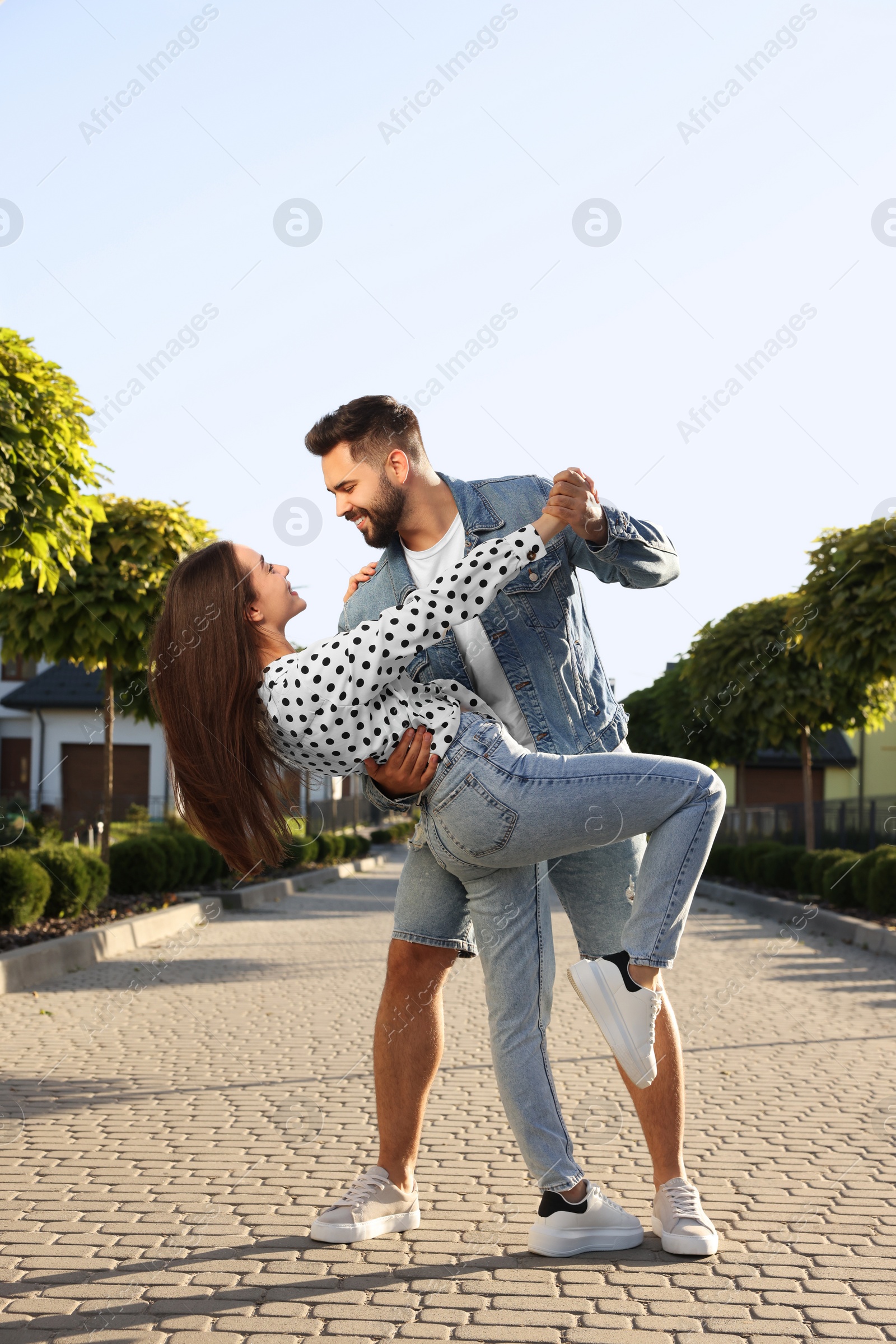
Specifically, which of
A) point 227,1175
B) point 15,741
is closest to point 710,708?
point 227,1175

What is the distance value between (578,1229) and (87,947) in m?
7.85

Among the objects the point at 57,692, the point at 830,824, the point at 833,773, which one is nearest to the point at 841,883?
the point at 830,824

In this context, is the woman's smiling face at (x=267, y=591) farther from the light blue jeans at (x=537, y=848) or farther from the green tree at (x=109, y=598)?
the green tree at (x=109, y=598)

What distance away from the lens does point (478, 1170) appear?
4.18 m

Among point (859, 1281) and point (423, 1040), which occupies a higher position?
point (423, 1040)

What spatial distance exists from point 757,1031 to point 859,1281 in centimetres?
444

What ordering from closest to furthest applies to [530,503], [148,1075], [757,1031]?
[530,503], [148,1075], [757,1031]

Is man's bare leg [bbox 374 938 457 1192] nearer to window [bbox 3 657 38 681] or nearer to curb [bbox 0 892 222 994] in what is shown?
curb [bbox 0 892 222 994]

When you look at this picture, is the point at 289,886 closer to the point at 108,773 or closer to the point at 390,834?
the point at 108,773

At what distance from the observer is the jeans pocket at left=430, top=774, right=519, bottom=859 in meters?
2.90

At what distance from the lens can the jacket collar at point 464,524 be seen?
3334mm

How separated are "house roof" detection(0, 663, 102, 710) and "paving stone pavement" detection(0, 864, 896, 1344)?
34.7 meters

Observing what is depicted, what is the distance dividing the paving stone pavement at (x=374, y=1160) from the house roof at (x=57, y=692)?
34.7 metres

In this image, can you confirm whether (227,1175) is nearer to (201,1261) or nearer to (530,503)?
(201,1261)
